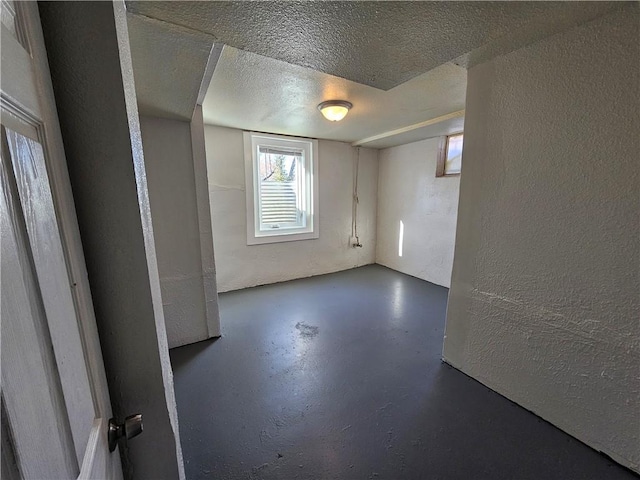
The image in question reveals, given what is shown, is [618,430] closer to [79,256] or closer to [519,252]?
[519,252]

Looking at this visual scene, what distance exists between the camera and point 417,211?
385 cm

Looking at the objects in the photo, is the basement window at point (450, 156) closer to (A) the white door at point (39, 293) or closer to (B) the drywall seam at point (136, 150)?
(B) the drywall seam at point (136, 150)

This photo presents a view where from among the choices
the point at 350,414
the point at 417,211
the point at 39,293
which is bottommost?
the point at 350,414

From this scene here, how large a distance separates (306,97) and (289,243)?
207 centimetres

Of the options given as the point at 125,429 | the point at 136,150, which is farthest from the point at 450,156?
the point at 125,429

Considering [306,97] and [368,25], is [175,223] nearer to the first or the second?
[306,97]

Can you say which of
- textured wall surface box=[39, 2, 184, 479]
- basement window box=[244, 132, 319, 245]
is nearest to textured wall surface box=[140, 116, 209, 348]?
basement window box=[244, 132, 319, 245]

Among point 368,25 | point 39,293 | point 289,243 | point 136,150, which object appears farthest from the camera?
point 289,243

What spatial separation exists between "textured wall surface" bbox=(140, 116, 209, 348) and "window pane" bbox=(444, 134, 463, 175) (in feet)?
9.57

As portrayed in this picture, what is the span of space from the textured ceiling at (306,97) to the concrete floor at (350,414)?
199cm

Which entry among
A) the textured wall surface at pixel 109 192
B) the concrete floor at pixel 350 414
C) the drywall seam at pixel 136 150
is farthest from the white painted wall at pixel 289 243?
the textured wall surface at pixel 109 192

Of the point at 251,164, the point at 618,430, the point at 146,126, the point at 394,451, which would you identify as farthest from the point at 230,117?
the point at 618,430

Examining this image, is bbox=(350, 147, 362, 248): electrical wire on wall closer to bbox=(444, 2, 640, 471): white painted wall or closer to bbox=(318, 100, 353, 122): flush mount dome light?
bbox=(318, 100, 353, 122): flush mount dome light

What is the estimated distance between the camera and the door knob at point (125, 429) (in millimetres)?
519
